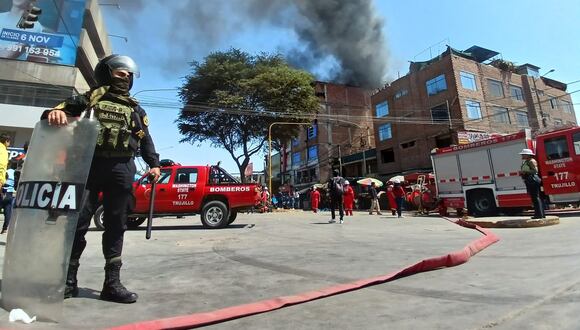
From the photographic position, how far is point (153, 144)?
347 centimetres

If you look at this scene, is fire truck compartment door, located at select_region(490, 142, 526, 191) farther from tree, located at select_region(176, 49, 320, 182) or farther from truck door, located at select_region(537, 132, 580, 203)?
tree, located at select_region(176, 49, 320, 182)

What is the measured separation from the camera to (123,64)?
3.27 m

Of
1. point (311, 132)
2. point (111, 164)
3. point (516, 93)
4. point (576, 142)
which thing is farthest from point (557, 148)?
point (311, 132)

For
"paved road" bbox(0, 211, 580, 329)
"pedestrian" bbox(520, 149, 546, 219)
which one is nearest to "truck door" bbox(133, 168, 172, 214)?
"paved road" bbox(0, 211, 580, 329)

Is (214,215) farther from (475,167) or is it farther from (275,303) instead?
(475,167)

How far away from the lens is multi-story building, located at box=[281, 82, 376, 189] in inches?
1921

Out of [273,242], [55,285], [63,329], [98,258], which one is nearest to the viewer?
[63,329]

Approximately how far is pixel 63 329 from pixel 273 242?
4.37 meters

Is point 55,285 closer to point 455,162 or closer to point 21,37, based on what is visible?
point 455,162

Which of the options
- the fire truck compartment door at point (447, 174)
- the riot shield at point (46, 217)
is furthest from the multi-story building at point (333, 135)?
the riot shield at point (46, 217)

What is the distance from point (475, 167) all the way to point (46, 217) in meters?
15.0

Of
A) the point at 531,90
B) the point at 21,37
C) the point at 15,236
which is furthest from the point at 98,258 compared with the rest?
the point at 531,90

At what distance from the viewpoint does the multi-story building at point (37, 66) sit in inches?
1097

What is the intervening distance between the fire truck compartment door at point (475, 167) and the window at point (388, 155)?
2238 centimetres
